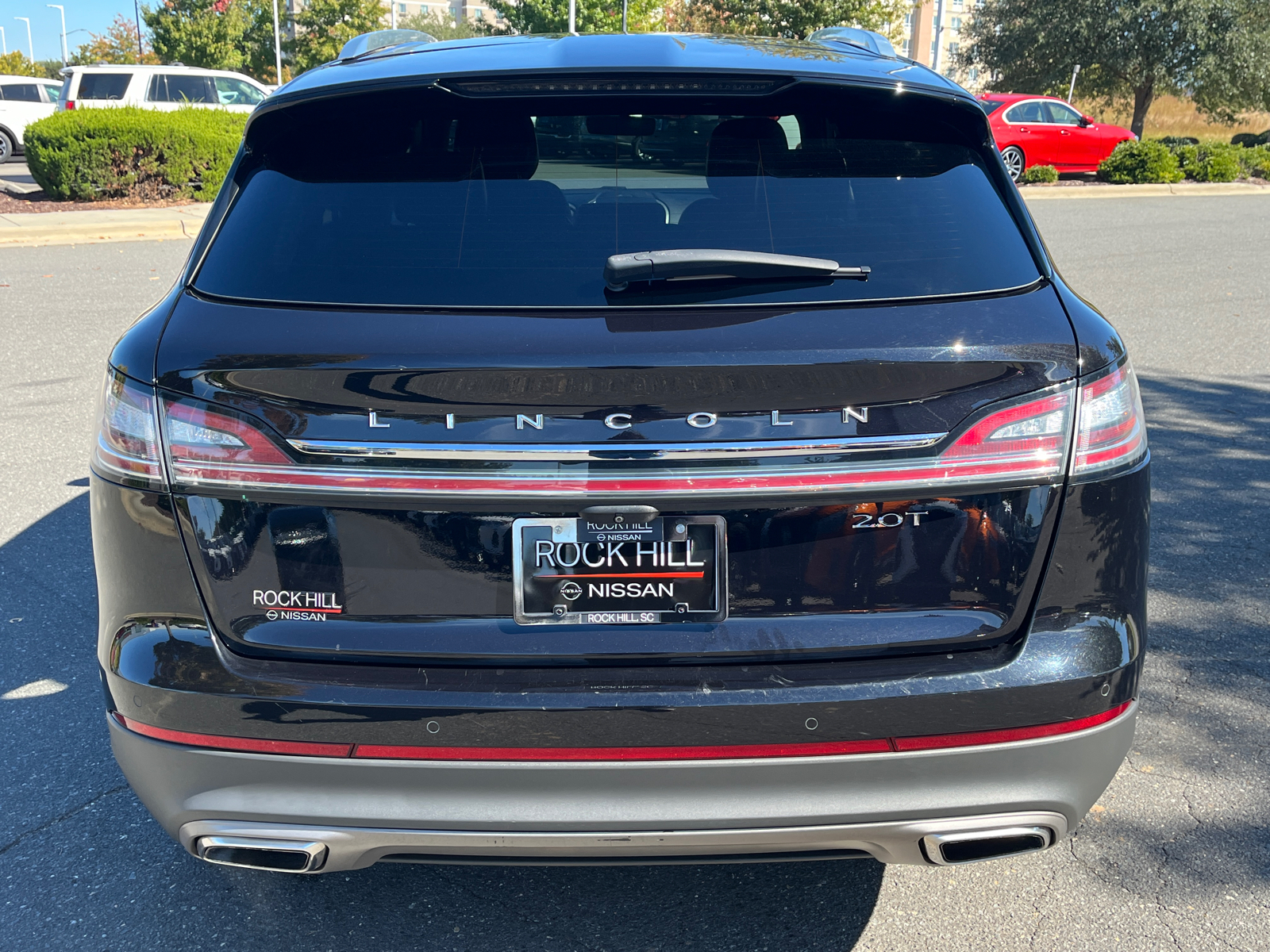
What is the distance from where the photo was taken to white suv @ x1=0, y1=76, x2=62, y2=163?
1008 inches

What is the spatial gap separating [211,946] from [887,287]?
205 cm

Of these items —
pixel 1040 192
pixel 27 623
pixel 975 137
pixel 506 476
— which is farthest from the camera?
pixel 1040 192

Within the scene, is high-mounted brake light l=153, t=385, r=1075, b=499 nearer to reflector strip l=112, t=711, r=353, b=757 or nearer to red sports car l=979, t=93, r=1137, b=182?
reflector strip l=112, t=711, r=353, b=757

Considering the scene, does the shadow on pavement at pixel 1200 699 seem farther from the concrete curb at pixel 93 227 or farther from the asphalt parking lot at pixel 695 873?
the concrete curb at pixel 93 227

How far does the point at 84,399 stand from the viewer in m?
6.53

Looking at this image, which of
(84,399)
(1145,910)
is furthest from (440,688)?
(84,399)

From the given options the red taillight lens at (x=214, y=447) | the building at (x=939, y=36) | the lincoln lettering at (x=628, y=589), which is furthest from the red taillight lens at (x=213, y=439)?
the building at (x=939, y=36)

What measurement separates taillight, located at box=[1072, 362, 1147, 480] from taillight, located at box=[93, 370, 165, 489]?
1691 millimetres

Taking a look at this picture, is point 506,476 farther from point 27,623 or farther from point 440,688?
point 27,623

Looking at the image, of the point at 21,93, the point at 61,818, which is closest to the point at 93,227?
the point at 61,818

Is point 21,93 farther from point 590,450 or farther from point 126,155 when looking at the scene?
point 590,450

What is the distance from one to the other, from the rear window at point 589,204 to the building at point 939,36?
958 centimetres

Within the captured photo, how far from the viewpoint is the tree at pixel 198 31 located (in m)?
43.4

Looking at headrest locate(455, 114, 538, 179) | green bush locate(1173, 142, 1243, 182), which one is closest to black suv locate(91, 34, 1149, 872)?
headrest locate(455, 114, 538, 179)
